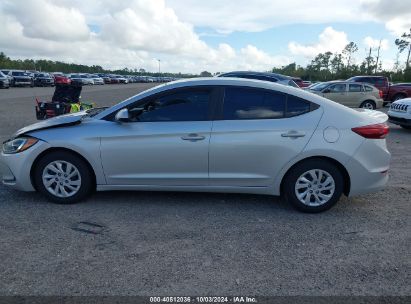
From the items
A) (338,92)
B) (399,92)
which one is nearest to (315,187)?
(338,92)

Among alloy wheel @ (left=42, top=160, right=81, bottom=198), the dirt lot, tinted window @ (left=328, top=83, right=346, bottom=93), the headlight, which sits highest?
tinted window @ (left=328, top=83, right=346, bottom=93)

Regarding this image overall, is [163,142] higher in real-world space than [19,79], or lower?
lower

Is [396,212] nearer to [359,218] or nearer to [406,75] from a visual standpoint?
[359,218]

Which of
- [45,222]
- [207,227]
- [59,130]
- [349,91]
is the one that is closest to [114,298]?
[207,227]

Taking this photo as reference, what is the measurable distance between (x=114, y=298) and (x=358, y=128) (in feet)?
10.8

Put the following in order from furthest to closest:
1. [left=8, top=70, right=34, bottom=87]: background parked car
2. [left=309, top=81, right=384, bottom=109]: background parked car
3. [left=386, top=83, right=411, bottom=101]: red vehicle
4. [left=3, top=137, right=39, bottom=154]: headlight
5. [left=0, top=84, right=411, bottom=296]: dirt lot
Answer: [left=8, top=70, right=34, bottom=87]: background parked car
[left=386, top=83, right=411, bottom=101]: red vehicle
[left=309, top=81, right=384, bottom=109]: background parked car
[left=3, top=137, right=39, bottom=154]: headlight
[left=0, top=84, right=411, bottom=296]: dirt lot

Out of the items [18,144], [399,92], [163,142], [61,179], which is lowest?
[61,179]

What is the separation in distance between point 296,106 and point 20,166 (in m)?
3.51

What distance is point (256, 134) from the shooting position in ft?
14.2

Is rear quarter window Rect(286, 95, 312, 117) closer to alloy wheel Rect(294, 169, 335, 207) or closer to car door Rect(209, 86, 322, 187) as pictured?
car door Rect(209, 86, 322, 187)

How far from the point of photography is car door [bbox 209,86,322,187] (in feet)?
14.2

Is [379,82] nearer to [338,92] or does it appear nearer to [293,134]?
[338,92]

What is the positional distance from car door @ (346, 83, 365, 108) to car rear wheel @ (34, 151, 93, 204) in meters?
15.7

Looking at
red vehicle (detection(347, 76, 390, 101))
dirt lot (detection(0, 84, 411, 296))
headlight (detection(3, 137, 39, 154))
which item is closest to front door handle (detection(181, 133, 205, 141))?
dirt lot (detection(0, 84, 411, 296))
